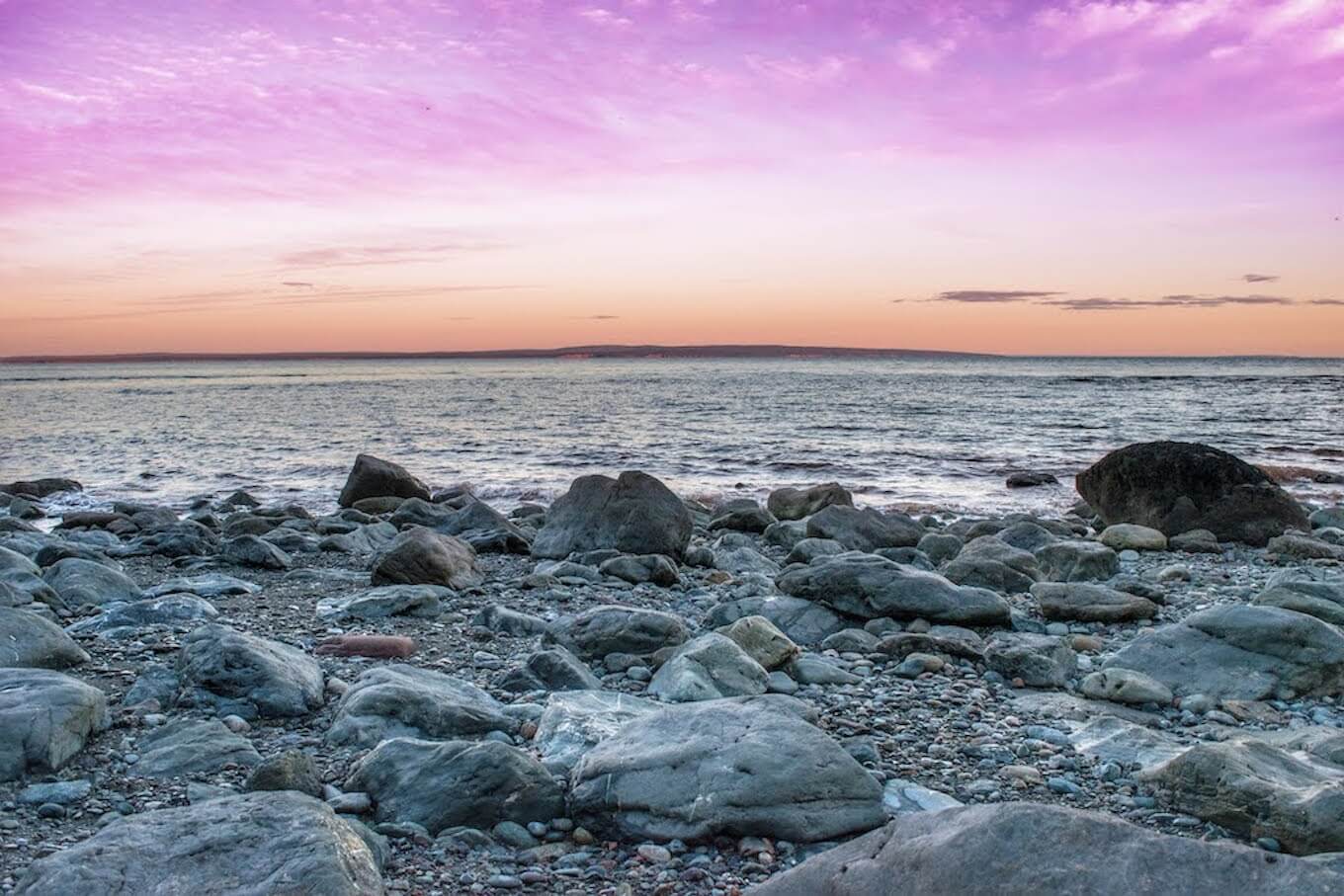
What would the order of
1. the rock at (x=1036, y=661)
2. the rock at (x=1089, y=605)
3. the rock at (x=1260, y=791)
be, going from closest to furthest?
the rock at (x=1260, y=791)
the rock at (x=1036, y=661)
the rock at (x=1089, y=605)

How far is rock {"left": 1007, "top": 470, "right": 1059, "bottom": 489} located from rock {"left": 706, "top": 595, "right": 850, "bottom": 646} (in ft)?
43.0

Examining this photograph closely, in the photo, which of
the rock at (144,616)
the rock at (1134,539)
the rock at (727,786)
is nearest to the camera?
the rock at (727,786)

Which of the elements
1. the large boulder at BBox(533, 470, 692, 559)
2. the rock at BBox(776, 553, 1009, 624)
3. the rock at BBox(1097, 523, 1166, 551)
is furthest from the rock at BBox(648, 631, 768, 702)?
the rock at BBox(1097, 523, 1166, 551)

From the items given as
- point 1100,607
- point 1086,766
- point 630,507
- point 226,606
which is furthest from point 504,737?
point 630,507

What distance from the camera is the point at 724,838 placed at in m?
3.90

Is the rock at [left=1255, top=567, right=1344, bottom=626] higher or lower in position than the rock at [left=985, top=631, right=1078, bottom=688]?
higher

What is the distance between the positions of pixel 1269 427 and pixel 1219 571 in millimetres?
26504

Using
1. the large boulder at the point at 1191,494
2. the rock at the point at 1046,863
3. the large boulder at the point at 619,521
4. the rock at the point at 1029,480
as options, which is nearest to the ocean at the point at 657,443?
the rock at the point at 1029,480

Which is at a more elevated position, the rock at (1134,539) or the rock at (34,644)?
the rock at (34,644)

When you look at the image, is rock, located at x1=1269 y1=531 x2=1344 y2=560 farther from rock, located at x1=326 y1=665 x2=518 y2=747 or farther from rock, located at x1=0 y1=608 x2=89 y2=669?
rock, located at x1=0 y1=608 x2=89 y2=669

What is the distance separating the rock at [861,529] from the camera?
11297 mm

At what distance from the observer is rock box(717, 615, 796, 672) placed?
6125mm

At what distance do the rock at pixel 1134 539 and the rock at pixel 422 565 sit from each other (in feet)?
22.0

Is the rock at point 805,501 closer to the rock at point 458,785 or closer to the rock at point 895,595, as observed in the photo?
the rock at point 895,595
